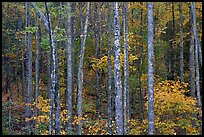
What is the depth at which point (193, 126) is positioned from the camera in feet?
49.8

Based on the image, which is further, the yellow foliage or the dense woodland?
the dense woodland

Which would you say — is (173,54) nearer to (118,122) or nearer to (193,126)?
(193,126)

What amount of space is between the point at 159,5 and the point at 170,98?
10949mm

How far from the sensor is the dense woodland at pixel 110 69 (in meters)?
15.0

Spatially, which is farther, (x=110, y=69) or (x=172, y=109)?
(x=110, y=69)

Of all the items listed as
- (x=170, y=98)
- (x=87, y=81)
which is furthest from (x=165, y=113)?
(x=87, y=81)

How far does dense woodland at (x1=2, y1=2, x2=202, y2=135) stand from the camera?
1504 cm

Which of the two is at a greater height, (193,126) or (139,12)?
(139,12)

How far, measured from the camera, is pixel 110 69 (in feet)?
53.5

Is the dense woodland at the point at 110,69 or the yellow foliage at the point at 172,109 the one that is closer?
the yellow foliage at the point at 172,109

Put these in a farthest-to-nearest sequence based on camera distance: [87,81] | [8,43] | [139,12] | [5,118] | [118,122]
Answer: [87,81], [8,43], [139,12], [5,118], [118,122]

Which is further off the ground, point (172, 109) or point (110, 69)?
point (110, 69)

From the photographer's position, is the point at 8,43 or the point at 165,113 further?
the point at 8,43

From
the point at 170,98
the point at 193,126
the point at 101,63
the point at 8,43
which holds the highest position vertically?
the point at 8,43
